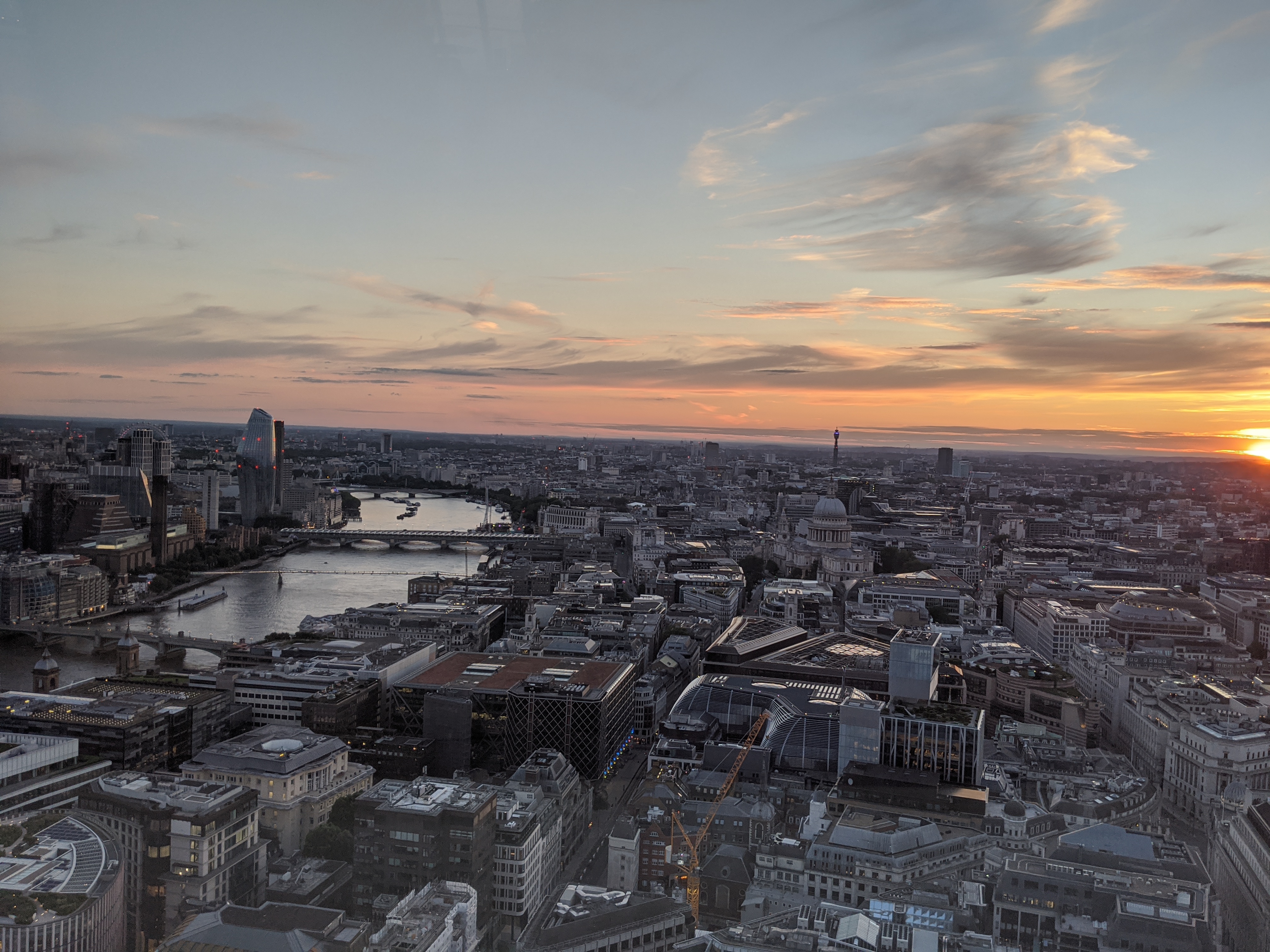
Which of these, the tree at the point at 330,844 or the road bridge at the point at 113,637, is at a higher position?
the tree at the point at 330,844

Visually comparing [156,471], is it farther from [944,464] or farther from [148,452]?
[944,464]

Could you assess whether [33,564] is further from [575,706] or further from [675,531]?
[675,531]

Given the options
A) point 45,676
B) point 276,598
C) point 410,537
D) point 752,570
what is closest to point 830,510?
point 752,570

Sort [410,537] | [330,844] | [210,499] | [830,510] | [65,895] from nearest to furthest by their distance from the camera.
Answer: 1. [65,895]
2. [330,844]
3. [830,510]
4. [410,537]
5. [210,499]

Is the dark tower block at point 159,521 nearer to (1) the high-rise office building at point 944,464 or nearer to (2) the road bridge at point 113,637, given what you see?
(2) the road bridge at point 113,637

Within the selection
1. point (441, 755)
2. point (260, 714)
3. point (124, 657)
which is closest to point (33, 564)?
point (124, 657)

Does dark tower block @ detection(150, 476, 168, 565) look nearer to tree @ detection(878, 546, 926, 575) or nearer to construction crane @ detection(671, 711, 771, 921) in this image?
tree @ detection(878, 546, 926, 575)

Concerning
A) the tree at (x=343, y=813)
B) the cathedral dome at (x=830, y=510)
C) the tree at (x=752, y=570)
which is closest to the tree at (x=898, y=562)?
the cathedral dome at (x=830, y=510)
